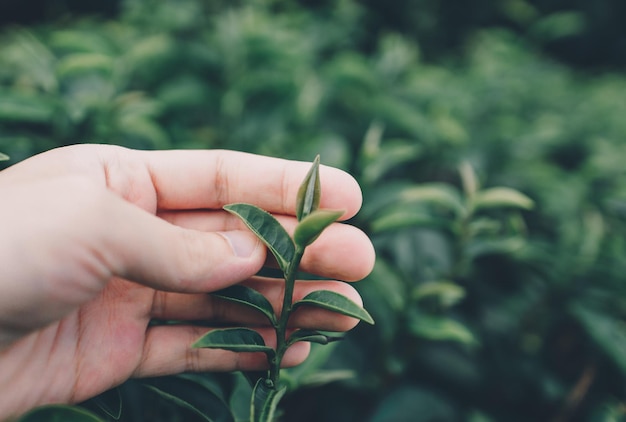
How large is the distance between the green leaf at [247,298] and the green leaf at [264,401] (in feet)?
0.48

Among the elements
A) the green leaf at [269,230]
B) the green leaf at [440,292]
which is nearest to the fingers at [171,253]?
the green leaf at [269,230]

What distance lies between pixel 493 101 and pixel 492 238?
1.68 m

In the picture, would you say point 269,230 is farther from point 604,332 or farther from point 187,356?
point 604,332

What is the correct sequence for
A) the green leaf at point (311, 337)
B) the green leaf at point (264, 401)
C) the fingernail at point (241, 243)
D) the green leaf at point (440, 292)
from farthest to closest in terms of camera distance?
the green leaf at point (440, 292) → the fingernail at point (241, 243) → the green leaf at point (311, 337) → the green leaf at point (264, 401)

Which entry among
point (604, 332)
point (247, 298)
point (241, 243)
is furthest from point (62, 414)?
point (604, 332)

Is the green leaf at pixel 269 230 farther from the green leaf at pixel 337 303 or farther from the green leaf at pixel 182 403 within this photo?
the green leaf at pixel 182 403

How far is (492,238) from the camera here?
1.70 meters

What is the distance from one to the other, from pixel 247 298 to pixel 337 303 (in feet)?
0.75

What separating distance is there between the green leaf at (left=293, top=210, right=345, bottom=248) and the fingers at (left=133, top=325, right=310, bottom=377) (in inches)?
16.0

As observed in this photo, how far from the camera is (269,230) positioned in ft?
3.42

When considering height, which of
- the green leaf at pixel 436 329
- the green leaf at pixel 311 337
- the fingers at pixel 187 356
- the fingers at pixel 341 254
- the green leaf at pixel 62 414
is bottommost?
the fingers at pixel 187 356

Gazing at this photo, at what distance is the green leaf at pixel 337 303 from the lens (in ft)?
3.14

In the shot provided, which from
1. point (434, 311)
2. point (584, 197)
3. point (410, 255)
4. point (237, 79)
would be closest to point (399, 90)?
point (237, 79)

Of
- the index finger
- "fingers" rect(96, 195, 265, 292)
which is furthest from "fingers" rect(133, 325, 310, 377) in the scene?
the index finger
